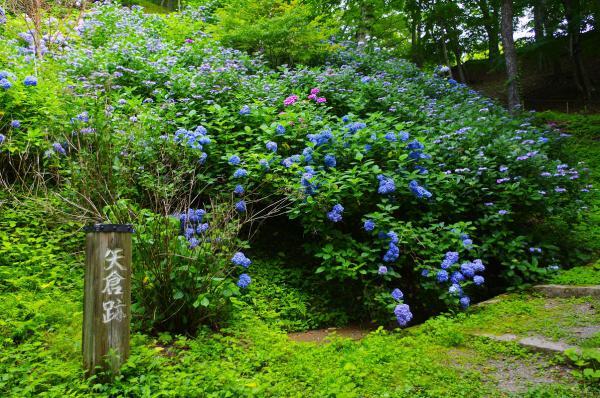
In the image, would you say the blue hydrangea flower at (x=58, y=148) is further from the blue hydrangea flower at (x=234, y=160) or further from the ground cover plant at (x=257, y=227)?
the blue hydrangea flower at (x=234, y=160)

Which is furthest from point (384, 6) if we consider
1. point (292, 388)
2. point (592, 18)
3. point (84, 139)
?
point (292, 388)

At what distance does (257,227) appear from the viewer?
455cm

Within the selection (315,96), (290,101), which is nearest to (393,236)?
(290,101)

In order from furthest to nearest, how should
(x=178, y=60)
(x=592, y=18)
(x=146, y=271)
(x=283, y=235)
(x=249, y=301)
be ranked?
(x=592, y=18), (x=178, y=60), (x=283, y=235), (x=249, y=301), (x=146, y=271)

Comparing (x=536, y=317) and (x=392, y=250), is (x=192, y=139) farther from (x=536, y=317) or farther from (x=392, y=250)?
(x=536, y=317)

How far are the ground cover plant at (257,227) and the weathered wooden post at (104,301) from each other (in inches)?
5.9

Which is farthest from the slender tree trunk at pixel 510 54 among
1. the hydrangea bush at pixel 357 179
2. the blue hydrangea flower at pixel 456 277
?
the blue hydrangea flower at pixel 456 277

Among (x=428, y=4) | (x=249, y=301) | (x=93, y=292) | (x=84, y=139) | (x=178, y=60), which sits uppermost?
(x=428, y=4)

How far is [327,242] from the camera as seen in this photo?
4.27 meters

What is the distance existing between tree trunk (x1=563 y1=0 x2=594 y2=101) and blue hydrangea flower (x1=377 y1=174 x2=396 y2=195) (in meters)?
10.7

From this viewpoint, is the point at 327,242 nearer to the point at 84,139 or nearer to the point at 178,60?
the point at 84,139

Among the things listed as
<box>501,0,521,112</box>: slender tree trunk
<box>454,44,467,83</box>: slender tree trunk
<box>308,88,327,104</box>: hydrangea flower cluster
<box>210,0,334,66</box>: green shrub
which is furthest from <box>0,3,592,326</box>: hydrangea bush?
<box>454,44,467,83</box>: slender tree trunk

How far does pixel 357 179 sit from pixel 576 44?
12.3m

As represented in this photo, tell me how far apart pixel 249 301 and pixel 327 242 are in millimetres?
980
